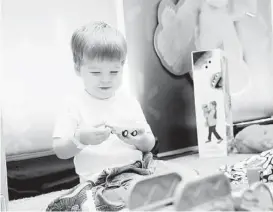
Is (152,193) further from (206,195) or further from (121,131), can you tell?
(121,131)

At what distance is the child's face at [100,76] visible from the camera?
83 cm

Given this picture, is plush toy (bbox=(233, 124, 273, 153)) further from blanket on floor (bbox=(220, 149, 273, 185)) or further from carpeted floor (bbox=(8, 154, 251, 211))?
blanket on floor (bbox=(220, 149, 273, 185))

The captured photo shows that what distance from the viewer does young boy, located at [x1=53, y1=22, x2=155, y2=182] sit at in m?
0.81

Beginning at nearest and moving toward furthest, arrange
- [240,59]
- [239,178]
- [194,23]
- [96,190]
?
[96,190] < [239,178] < [194,23] < [240,59]

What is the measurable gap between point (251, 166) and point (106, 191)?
14.0 inches

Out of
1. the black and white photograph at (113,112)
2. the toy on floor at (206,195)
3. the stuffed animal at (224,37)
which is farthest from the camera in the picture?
the stuffed animal at (224,37)

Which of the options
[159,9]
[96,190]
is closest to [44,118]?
[96,190]

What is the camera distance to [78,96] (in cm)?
85

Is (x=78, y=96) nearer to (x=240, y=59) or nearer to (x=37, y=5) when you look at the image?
(x=37, y=5)

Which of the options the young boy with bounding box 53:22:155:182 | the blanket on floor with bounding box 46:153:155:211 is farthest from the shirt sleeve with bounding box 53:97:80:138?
A: the blanket on floor with bounding box 46:153:155:211

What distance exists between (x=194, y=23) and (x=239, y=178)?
0.39 m

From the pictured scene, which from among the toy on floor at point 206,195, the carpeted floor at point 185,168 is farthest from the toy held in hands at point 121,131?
the toy on floor at point 206,195

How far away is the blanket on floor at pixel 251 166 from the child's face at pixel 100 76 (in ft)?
1.03

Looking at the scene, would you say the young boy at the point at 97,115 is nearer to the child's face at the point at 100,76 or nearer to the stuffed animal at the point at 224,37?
the child's face at the point at 100,76
